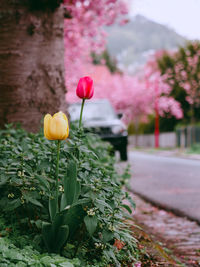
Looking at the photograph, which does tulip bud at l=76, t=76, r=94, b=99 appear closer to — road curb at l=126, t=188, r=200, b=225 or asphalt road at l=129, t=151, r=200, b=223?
road curb at l=126, t=188, r=200, b=225

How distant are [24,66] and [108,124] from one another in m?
6.81

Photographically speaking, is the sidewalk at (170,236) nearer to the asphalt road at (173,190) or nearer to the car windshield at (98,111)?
the asphalt road at (173,190)

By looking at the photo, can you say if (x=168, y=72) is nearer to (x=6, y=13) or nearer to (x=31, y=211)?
(x=6, y=13)

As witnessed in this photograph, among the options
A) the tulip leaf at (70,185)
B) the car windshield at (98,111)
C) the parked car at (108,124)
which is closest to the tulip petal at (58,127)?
the tulip leaf at (70,185)

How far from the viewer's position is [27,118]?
4.12 m

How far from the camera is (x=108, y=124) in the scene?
1084cm

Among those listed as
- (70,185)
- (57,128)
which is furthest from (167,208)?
(57,128)

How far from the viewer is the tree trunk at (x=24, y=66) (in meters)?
4.07

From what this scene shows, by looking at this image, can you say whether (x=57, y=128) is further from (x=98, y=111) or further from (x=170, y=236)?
(x=98, y=111)

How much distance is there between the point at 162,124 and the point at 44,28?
30.3 m

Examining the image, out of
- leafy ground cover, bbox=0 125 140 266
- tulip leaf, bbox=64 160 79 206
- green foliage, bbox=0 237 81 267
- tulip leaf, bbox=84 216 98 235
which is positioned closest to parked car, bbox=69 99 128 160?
leafy ground cover, bbox=0 125 140 266

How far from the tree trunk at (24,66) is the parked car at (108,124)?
6.05m

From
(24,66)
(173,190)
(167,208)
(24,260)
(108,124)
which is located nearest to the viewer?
(24,260)

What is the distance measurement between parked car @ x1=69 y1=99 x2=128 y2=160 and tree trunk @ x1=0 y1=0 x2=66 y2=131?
605 cm
